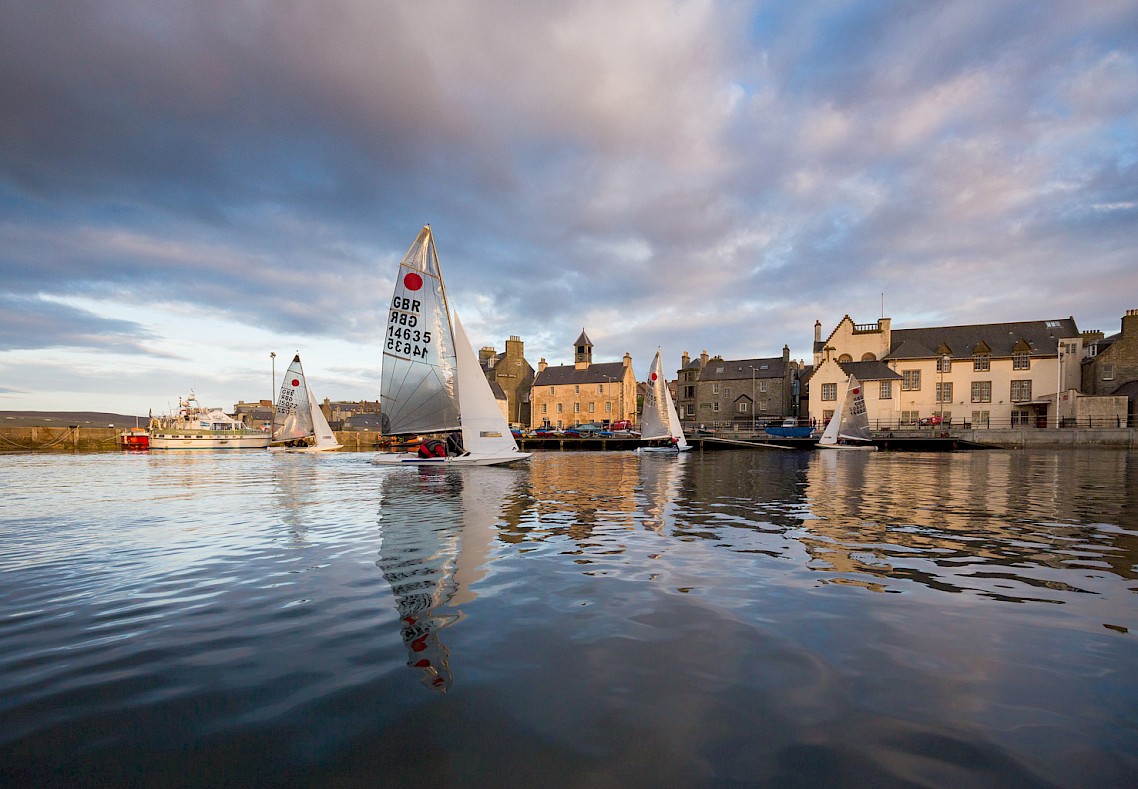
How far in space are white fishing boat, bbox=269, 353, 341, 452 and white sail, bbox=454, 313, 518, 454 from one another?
30.9 m

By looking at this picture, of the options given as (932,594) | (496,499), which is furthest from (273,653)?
(496,499)

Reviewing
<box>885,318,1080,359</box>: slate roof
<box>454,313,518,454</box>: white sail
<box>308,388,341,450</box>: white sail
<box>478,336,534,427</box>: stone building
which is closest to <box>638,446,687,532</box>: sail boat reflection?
<box>454,313,518,454</box>: white sail

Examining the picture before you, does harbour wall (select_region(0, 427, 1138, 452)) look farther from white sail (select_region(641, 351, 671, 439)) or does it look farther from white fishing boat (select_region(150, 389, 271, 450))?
white sail (select_region(641, 351, 671, 439))

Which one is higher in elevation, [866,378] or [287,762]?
[866,378]

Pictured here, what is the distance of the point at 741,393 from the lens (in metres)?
89.4

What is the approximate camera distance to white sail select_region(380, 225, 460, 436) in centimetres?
2727

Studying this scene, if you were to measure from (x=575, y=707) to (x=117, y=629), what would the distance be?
5.65 meters

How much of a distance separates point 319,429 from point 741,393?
64907 mm

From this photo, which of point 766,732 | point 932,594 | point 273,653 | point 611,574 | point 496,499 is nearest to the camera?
point 766,732

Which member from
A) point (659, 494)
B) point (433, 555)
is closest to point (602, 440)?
point (659, 494)

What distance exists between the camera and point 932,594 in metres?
7.36

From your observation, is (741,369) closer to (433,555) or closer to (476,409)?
(476,409)

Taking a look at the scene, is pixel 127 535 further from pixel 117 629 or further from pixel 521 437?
pixel 521 437

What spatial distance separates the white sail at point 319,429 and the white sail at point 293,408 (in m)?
0.57
